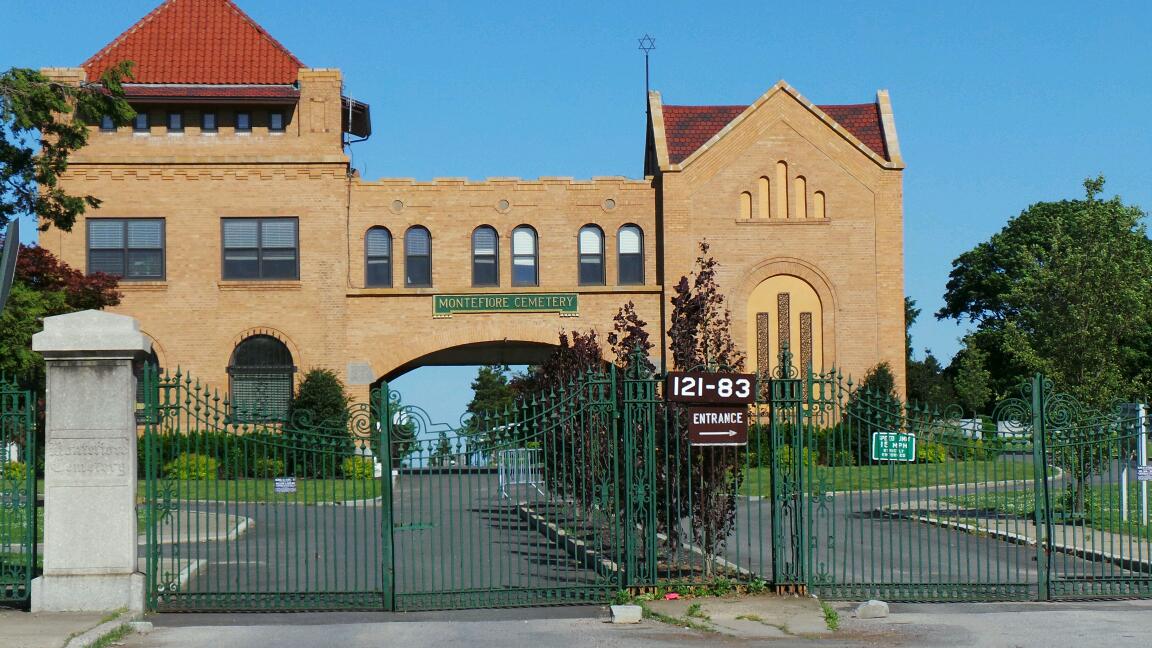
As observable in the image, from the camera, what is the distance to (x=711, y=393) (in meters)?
15.2

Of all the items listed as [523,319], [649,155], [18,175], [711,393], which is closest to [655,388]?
[711,393]

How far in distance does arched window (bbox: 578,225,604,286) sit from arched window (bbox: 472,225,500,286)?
261 centimetres

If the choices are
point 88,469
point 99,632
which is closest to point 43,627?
point 99,632

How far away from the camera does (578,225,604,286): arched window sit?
141 ft

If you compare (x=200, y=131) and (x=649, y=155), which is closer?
(x=200, y=131)

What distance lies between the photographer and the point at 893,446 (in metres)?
16.3

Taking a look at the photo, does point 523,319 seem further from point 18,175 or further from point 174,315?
point 18,175

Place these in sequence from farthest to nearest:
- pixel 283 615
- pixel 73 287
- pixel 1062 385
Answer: pixel 73 287 < pixel 1062 385 < pixel 283 615

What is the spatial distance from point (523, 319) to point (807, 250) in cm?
912

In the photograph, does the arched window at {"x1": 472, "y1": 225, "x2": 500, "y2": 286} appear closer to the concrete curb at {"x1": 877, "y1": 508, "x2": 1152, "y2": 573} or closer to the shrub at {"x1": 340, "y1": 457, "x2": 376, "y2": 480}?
the shrub at {"x1": 340, "y1": 457, "x2": 376, "y2": 480}

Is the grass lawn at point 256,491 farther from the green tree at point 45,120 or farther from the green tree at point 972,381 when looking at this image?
the green tree at point 972,381

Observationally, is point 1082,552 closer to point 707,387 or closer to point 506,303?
point 707,387

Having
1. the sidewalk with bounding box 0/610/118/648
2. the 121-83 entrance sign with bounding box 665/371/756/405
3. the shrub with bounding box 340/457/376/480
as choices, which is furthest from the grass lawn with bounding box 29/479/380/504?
the 121-83 entrance sign with bounding box 665/371/756/405

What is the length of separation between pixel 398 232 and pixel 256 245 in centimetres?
428
